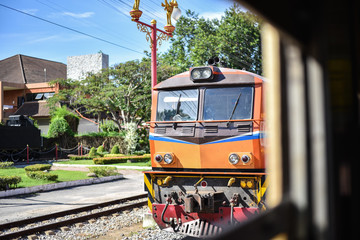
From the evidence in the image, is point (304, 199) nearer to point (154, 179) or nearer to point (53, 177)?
point (154, 179)

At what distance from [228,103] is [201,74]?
2.41 ft

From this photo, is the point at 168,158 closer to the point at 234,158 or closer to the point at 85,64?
the point at 234,158

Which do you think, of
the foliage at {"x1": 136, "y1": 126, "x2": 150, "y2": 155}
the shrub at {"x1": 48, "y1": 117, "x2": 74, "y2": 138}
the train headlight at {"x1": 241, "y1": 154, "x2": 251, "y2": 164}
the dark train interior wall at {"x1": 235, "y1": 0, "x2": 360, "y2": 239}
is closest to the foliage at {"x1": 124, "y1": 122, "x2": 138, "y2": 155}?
the foliage at {"x1": 136, "y1": 126, "x2": 150, "y2": 155}

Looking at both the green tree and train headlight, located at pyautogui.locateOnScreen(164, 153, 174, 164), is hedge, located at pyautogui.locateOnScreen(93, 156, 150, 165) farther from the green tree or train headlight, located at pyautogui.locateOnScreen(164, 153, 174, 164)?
train headlight, located at pyautogui.locateOnScreen(164, 153, 174, 164)

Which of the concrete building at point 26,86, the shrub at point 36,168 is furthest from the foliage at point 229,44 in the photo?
the concrete building at point 26,86

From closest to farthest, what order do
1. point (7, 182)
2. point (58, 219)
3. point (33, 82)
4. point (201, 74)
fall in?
point (201, 74) → point (58, 219) → point (7, 182) → point (33, 82)

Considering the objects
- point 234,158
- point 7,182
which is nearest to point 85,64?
point 7,182

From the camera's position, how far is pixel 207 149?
21.7ft

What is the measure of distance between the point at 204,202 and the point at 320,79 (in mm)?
5300

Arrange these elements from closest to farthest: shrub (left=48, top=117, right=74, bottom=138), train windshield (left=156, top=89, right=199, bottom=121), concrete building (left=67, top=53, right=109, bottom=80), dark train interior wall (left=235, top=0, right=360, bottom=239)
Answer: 1. dark train interior wall (left=235, top=0, right=360, bottom=239)
2. train windshield (left=156, top=89, right=199, bottom=121)
3. shrub (left=48, top=117, right=74, bottom=138)
4. concrete building (left=67, top=53, right=109, bottom=80)

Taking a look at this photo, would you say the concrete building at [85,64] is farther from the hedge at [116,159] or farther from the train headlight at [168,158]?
the train headlight at [168,158]

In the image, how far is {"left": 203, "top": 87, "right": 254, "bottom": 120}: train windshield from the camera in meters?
6.46

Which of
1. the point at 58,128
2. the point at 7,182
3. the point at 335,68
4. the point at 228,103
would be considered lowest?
the point at 7,182

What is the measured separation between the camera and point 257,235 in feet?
3.63
